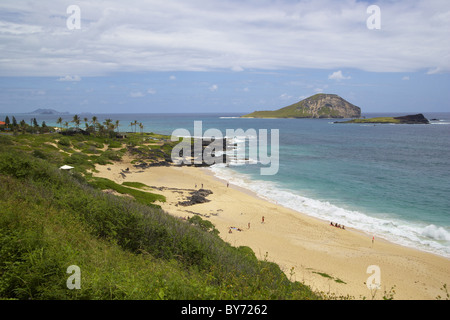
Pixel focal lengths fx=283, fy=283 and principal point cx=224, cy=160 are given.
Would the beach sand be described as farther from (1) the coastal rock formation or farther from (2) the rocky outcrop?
(2) the rocky outcrop

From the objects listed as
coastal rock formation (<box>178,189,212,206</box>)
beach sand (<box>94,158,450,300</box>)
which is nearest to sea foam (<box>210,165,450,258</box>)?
beach sand (<box>94,158,450,300</box>)

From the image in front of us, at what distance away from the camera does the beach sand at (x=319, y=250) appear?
665 inches

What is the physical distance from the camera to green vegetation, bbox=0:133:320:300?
6.17 m

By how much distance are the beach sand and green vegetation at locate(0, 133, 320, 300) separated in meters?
3.55

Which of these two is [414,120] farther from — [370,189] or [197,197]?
[197,197]

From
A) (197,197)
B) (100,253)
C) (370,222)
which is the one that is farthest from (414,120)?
(100,253)

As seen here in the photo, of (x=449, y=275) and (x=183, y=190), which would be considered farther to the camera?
(x=183, y=190)

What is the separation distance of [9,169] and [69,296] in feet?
37.8

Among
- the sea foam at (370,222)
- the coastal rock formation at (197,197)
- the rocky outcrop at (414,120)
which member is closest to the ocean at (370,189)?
the sea foam at (370,222)

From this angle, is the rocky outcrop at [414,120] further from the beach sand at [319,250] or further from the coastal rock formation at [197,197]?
the coastal rock formation at [197,197]

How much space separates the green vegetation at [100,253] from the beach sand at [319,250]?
3545 mm
